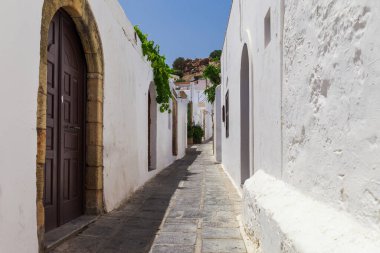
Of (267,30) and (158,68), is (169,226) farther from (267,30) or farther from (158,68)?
(158,68)

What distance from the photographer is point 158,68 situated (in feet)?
31.3

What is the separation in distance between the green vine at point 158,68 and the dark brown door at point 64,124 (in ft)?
11.6

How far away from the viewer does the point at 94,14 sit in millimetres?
4625

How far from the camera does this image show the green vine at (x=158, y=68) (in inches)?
326

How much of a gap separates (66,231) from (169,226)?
1.09 metres

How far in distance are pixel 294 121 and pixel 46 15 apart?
212cm

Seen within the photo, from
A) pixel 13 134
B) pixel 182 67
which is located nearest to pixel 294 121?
pixel 13 134

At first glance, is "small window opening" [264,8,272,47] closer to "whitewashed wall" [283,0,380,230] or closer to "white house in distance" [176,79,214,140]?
"whitewashed wall" [283,0,380,230]

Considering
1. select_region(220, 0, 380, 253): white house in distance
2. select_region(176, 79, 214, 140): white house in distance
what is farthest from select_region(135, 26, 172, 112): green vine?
select_region(176, 79, 214, 140): white house in distance

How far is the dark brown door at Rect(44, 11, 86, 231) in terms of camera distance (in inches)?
148

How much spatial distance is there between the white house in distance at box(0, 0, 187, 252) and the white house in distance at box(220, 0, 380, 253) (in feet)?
5.62

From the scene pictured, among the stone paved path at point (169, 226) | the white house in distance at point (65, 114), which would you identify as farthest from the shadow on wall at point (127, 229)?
the white house in distance at point (65, 114)

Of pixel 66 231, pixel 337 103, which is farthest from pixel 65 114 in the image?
pixel 337 103

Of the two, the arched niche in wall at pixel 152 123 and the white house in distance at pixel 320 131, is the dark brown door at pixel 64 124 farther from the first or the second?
the arched niche in wall at pixel 152 123
